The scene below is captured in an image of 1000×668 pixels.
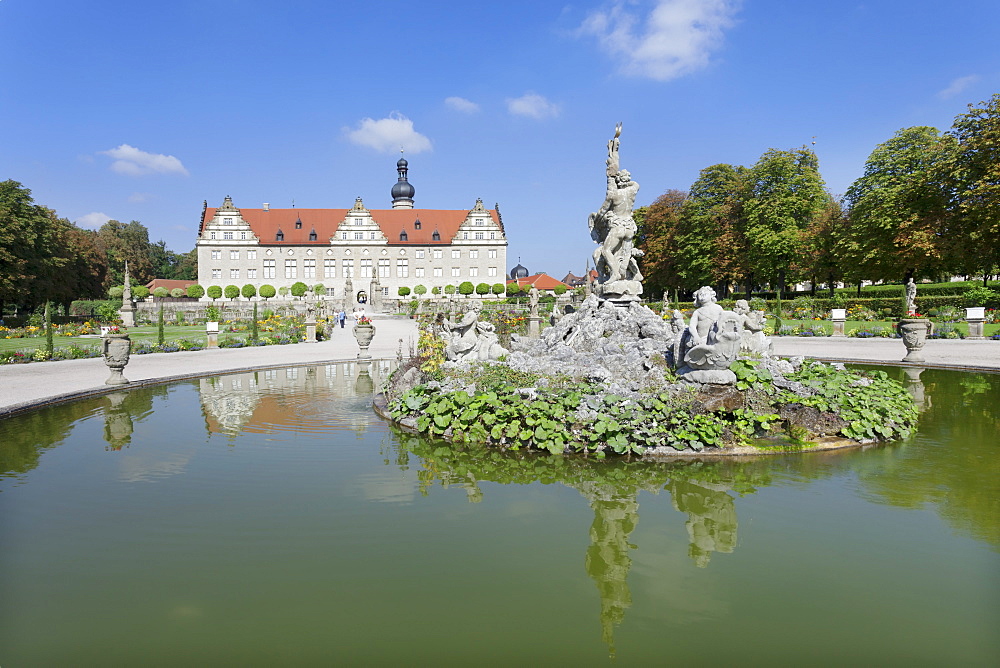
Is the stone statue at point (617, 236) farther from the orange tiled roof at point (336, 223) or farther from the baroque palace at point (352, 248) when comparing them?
the orange tiled roof at point (336, 223)

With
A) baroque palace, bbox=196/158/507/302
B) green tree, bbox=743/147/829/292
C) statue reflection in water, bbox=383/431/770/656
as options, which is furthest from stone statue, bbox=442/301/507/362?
baroque palace, bbox=196/158/507/302

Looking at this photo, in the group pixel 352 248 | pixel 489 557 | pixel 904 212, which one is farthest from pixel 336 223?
pixel 489 557

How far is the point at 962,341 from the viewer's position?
824 inches

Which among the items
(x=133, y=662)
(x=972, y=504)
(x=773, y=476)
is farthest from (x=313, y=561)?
(x=972, y=504)

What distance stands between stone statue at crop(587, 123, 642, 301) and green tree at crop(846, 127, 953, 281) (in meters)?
24.5

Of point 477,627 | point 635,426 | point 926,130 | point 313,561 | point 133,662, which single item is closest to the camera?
point 133,662

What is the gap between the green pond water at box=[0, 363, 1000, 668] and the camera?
11.5 ft

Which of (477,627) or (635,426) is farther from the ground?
(635,426)

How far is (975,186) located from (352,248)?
6218 centimetres

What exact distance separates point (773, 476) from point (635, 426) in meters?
1.71

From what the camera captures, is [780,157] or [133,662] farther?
[780,157]

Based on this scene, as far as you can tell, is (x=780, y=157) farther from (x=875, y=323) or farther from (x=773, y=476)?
(x=773, y=476)

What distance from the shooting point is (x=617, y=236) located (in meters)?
13.5

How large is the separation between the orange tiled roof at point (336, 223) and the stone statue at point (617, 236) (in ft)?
205
